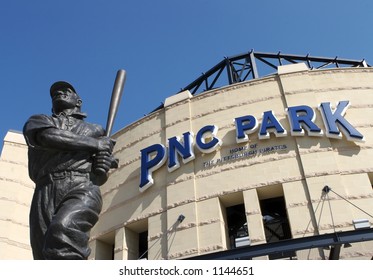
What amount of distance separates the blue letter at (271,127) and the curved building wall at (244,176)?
10.3 inches

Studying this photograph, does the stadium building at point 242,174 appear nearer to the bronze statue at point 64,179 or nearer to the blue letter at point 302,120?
the blue letter at point 302,120

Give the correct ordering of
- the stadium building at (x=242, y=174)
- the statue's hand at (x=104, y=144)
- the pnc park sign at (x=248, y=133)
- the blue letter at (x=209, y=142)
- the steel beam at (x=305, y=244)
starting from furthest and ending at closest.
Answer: the blue letter at (x=209, y=142) < the pnc park sign at (x=248, y=133) < the stadium building at (x=242, y=174) < the steel beam at (x=305, y=244) < the statue's hand at (x=104, y=144)

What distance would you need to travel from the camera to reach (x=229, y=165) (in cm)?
1864

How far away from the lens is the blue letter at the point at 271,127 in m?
18.5

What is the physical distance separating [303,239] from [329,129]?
250 inches

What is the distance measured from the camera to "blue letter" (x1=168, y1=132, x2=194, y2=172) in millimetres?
19422

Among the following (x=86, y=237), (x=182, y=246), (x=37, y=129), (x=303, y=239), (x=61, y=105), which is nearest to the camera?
(x=86, y=237)

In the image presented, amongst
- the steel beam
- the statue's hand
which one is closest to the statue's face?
the statue's hand

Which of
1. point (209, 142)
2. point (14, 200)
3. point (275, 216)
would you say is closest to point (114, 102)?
point (209, 142)

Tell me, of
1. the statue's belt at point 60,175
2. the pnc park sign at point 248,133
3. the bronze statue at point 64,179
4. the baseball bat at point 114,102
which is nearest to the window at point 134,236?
the pnc park sign at point 248,133

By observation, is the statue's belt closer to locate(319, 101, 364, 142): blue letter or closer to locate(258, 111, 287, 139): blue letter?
locate(258, 111, 287, 139): blue letter

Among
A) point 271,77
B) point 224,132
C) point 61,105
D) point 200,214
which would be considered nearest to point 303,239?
point 200,214

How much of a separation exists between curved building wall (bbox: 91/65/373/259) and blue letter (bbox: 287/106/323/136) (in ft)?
1.12

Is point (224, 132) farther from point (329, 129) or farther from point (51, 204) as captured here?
point (51, 204)
